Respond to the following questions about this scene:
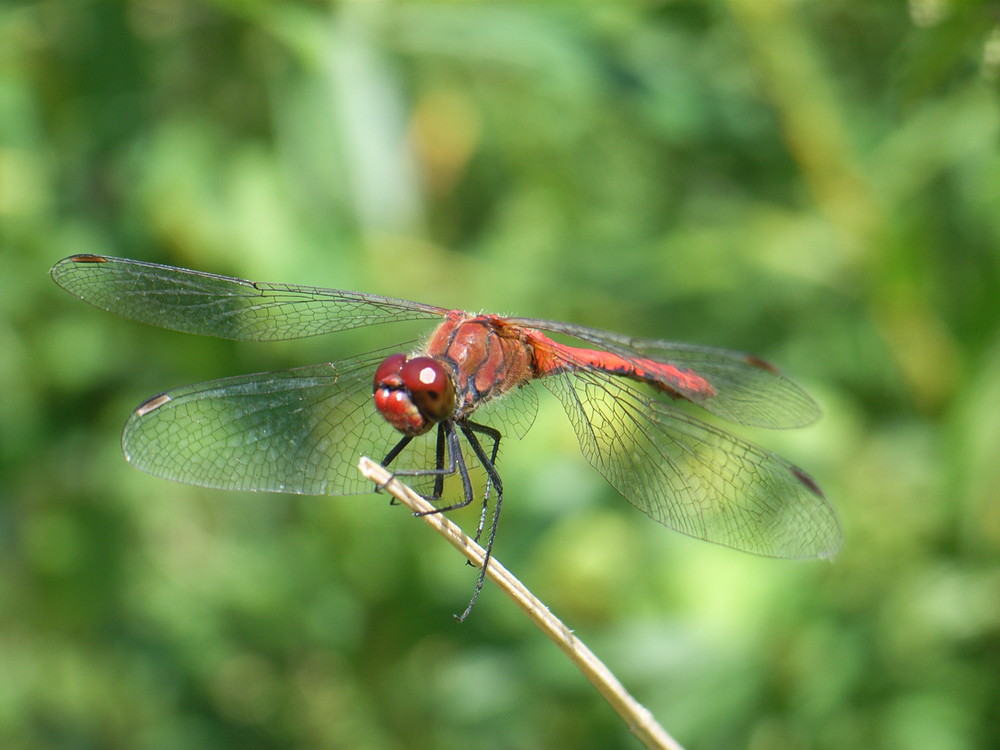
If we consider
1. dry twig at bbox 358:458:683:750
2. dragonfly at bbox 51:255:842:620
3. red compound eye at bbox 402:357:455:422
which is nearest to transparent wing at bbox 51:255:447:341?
dragonfly at bbox 51:255:842:620

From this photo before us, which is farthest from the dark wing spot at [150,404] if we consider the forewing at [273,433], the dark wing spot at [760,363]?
A: the dark wing spot at [760,363]

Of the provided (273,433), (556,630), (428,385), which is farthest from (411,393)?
(556,630)

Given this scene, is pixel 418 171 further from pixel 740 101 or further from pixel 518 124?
pixel 740 101

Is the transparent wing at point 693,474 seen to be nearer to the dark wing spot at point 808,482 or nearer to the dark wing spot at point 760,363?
the dark wing spot at point 808,482

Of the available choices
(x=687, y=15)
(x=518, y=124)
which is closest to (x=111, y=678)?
(x=518, y=124)

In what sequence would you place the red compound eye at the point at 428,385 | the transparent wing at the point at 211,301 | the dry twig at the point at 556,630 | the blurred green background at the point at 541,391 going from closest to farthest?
the dry twig at the point at 556,630 < the red compound eye at the point at 428,385 < the transparent wing at the point at 211,301 < the blurred green background at the point at 541,391

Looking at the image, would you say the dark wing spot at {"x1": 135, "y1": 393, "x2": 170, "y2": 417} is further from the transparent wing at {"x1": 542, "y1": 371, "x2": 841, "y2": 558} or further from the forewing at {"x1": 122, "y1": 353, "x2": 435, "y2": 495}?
the transparent wing at {"x1": 542, "y1": 371, "x2": 841, "y2": 558}

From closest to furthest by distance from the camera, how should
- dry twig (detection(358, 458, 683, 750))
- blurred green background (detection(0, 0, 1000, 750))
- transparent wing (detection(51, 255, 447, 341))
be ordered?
dry twig (detection(358, 458, 683, 750))
transparent wing (detection(51, 255, 447, 341))
blurred green background (detection(0, 0, 1000, 750))
